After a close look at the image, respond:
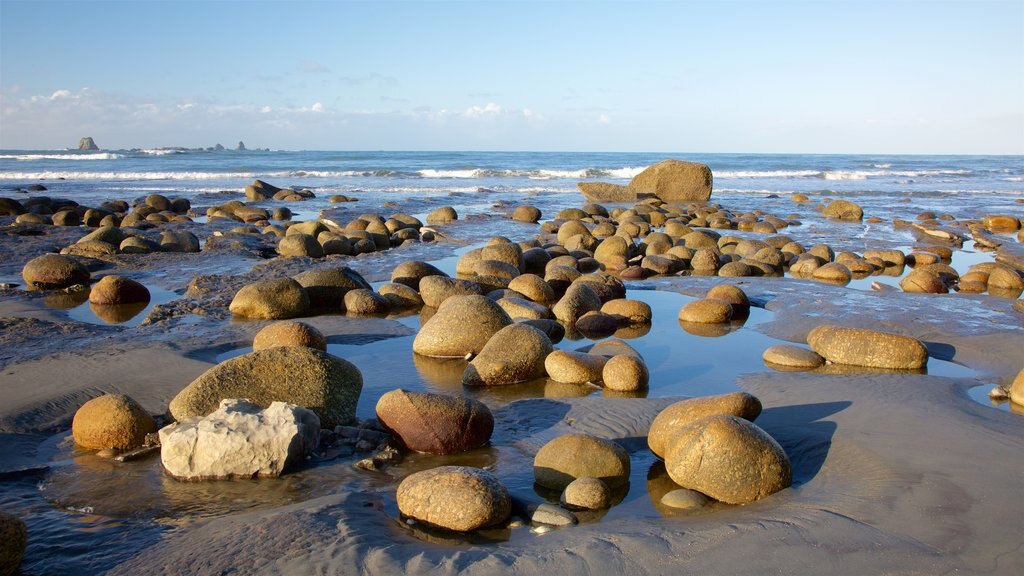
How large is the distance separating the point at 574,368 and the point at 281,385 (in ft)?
7.73

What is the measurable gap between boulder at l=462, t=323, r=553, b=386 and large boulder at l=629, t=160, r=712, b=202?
20353mm

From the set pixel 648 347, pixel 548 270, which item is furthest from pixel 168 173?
pixel 648 347

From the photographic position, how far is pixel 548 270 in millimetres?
10547

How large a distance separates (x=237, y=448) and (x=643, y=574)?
2.44m

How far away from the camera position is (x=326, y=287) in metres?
9.21

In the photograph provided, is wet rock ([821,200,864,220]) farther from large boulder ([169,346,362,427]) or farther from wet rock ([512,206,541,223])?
large boulder ([169,346,362,427])

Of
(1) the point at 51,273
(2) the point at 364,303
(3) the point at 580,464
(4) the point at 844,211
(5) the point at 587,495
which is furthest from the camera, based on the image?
(4) the point at 844,211

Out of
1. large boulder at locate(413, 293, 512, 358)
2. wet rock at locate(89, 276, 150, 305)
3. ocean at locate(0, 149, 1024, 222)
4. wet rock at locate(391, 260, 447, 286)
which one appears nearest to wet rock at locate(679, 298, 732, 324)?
large boulder at locate(413, 293, 512, 358)

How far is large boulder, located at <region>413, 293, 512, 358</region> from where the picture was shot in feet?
22.9

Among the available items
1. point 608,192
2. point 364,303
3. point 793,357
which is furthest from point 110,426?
point 608,192

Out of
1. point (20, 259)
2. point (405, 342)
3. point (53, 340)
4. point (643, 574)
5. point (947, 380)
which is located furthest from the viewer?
point (20, 259)

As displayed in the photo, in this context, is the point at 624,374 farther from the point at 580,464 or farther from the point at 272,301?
the point at 272,301

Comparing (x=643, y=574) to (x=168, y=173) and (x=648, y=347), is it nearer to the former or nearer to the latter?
(x=648, y=347)

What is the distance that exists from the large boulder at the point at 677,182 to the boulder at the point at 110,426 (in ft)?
74.5
